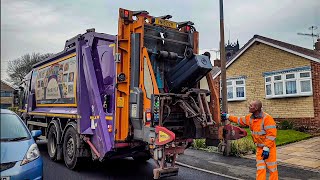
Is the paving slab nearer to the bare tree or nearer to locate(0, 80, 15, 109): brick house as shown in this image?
the bare tree

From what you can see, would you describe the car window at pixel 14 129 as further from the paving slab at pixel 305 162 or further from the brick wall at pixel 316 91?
the brick wall at pixel 316 91

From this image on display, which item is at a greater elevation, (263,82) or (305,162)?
(263,82)

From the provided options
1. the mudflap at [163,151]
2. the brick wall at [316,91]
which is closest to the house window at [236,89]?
the brick wall at [316,91]

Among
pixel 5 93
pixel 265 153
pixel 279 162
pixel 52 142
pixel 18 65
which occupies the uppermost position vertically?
pixel 18 65

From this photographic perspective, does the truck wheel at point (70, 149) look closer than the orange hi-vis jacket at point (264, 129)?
No

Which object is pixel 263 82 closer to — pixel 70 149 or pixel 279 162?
pixel 279 162

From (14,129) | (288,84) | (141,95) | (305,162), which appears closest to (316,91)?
(288,84)

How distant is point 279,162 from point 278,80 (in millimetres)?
8284

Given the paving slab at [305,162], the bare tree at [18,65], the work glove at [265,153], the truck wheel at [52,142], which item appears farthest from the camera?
the truck wheel at [52,142]

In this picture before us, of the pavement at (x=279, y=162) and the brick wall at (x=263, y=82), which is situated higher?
the brick wall at (x=263, y=82)

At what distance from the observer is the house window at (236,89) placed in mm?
17062

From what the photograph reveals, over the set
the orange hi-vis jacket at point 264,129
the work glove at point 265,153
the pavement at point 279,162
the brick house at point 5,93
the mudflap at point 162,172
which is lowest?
the pavement at point 279,162

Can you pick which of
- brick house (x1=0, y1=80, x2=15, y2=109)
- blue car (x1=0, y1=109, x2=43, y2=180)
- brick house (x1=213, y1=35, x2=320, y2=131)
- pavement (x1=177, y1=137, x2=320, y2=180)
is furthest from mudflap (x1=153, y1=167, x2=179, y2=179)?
brick house (x1=213, y1=35, x2=320, y2=131)

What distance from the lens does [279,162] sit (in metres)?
7.69
